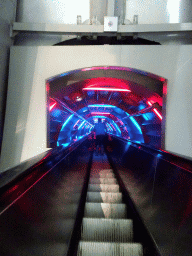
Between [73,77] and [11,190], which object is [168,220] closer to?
[11,190]

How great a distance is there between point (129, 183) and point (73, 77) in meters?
4.34

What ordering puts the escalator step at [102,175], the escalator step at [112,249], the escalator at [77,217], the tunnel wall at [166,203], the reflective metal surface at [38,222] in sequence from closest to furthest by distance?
the reflective metal surface at [38,222] → the escalator at [77,217] → the tunnel wall at [166,203] → the escalator step at [112,249] → the escalator step at [102,175]

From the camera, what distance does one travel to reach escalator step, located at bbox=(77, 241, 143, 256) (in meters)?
2.69

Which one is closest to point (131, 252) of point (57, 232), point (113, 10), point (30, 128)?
point (57, 232)

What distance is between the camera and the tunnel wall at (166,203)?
85.0 inches

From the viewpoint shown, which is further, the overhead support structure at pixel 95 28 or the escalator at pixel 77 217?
the overhead support structure at pixel 95 28

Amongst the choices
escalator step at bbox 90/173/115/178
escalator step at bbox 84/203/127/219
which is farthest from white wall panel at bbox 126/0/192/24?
escalator step at bbox 84/203/127/219

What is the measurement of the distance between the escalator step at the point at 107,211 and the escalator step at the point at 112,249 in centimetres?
121

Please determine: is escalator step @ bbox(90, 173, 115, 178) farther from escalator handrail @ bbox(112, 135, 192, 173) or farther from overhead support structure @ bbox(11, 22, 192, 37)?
overhead support structure @ bbox(11, 22, 192, 37)

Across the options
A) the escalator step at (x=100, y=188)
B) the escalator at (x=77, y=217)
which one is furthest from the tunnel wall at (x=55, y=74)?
the escalator at (x=77, y=217)

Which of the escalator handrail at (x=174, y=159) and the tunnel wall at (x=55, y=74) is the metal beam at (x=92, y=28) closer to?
the tunnel wall at (x=55, y=74)

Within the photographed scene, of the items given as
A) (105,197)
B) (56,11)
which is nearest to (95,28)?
(56,11)

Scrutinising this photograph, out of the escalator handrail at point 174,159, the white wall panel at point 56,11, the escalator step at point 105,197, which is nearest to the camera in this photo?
the escalator handrail at point 174,159

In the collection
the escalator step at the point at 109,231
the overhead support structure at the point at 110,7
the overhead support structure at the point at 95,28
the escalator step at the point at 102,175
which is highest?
the overhead support structure at the point at 110,7
